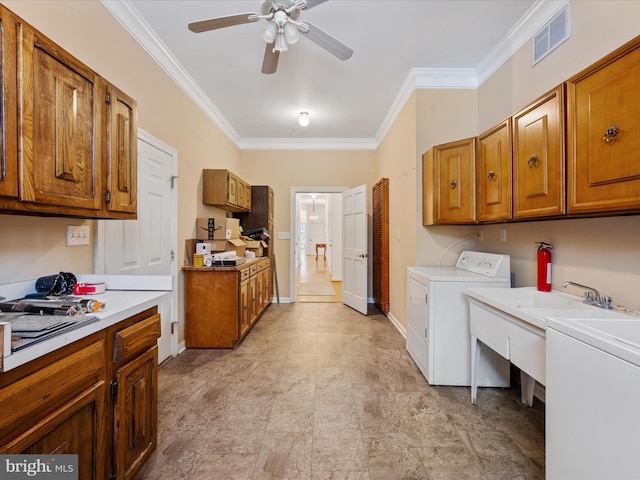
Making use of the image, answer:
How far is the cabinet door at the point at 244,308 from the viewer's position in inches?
126

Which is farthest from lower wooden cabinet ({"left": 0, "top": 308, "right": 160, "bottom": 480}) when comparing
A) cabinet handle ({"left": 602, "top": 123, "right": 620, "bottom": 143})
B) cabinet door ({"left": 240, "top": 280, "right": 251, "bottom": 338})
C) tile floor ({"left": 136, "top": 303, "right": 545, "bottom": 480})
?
cabinet handle ({"left": 602, "top": 123, "right": 620, "bottom": 143})

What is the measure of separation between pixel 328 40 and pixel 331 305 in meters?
3.89

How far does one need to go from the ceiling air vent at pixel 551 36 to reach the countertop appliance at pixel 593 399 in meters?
1.92

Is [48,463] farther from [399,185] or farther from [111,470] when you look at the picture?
[399,185]

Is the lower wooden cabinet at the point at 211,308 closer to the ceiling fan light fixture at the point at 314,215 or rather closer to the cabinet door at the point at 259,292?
the cabinet door at the point at 259,292

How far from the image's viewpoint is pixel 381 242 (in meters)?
4.52

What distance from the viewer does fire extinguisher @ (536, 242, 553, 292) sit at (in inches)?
78.1

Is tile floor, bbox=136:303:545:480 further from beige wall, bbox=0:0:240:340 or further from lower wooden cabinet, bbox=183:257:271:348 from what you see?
beige wall, bbox=0:0:240:340

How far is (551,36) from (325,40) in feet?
5.33

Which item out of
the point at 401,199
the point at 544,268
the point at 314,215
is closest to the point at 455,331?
the point at 544,268

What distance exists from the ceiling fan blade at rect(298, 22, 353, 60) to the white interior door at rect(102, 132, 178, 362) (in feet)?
4.98

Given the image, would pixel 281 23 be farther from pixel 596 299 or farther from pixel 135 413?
pixel 596 299

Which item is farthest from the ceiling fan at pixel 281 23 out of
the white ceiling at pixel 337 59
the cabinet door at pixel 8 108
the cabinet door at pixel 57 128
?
the cabinet door at pixel 8 108

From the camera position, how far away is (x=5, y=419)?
762 millimetres
